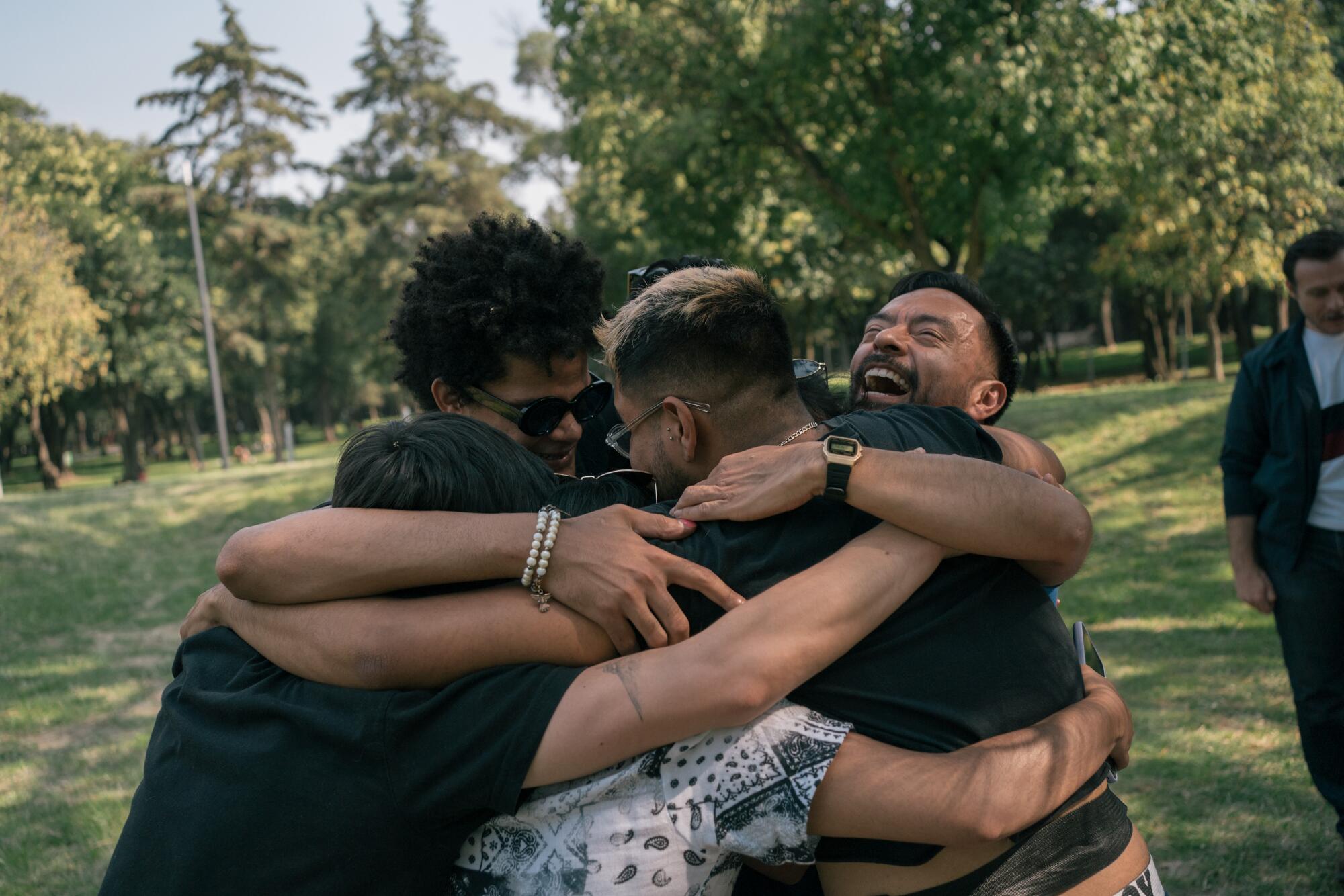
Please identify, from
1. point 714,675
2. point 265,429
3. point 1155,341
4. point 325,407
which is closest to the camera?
point 714,675

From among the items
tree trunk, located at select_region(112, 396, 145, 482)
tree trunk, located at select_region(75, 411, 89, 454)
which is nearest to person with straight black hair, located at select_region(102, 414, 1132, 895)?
tree trunk, located at select_region(112, 396, 145, 482)

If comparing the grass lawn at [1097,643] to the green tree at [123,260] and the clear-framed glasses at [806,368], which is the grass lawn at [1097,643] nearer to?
the clear-framed glasses at [806,368]

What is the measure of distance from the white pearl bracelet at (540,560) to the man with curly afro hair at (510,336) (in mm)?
1192

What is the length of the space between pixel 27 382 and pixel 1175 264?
1323 inches

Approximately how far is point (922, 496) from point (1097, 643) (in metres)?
8.23

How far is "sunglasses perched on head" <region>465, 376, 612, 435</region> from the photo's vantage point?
3.38 m

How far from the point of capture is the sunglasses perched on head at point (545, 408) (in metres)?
3.38

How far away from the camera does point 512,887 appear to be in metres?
2.14

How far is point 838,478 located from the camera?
2.18 meters

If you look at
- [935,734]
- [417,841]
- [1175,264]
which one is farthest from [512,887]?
[1175,264]

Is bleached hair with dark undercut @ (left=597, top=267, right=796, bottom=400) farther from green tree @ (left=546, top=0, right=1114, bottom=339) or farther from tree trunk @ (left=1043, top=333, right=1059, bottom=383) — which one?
tree trunk @ (left=1043, top=333, right=1059, bottom=383)

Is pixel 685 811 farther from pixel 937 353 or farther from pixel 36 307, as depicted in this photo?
pixel 36 307

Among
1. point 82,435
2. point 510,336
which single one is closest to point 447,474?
point 510,336

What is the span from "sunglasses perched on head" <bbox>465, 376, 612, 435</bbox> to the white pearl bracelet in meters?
1.18
